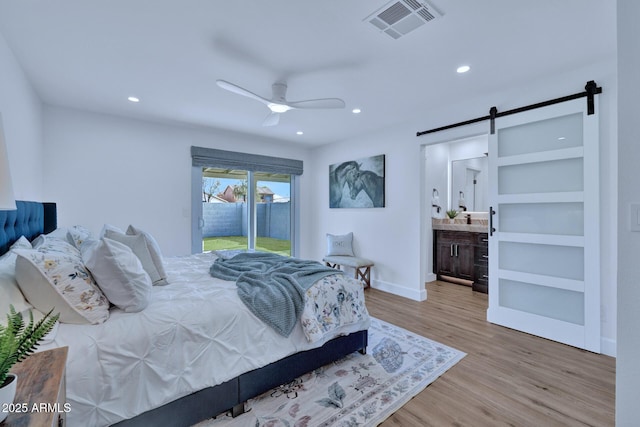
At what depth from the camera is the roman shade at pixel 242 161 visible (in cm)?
428

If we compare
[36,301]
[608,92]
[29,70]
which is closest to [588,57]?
[608,92]

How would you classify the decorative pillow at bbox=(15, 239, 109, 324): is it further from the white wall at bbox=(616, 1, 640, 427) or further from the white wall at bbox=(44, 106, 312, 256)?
the white wall at bbox=(44, 106, 312, 256)

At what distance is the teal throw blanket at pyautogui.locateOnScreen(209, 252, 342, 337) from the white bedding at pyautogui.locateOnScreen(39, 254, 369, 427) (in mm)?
71

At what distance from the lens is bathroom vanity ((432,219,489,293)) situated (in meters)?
4.34

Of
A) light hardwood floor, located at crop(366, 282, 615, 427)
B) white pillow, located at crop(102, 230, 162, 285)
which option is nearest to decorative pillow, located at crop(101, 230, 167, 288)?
white pillow, located at crop(102, 230, 162, 285)

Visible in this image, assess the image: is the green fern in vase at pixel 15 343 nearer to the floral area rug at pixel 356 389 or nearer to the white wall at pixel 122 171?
the floral area rug at pixel 356 389

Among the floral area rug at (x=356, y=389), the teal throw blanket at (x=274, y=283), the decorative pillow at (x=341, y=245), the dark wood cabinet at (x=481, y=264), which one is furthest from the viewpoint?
the decorative pillow at (x=341, y=245)

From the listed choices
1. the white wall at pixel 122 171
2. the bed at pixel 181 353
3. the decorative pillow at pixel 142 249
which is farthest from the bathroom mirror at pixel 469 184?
the decorative pillow at pixel 142 249

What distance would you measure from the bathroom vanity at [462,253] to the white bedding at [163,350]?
3.38 metres

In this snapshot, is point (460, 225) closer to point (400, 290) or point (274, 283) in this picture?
point (400, 290)

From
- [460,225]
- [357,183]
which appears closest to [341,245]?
[357,183]

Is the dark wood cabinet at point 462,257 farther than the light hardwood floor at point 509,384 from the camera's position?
Yes

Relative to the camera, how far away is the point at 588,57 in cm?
237

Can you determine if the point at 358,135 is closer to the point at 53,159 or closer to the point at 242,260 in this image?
the point at 242,260
